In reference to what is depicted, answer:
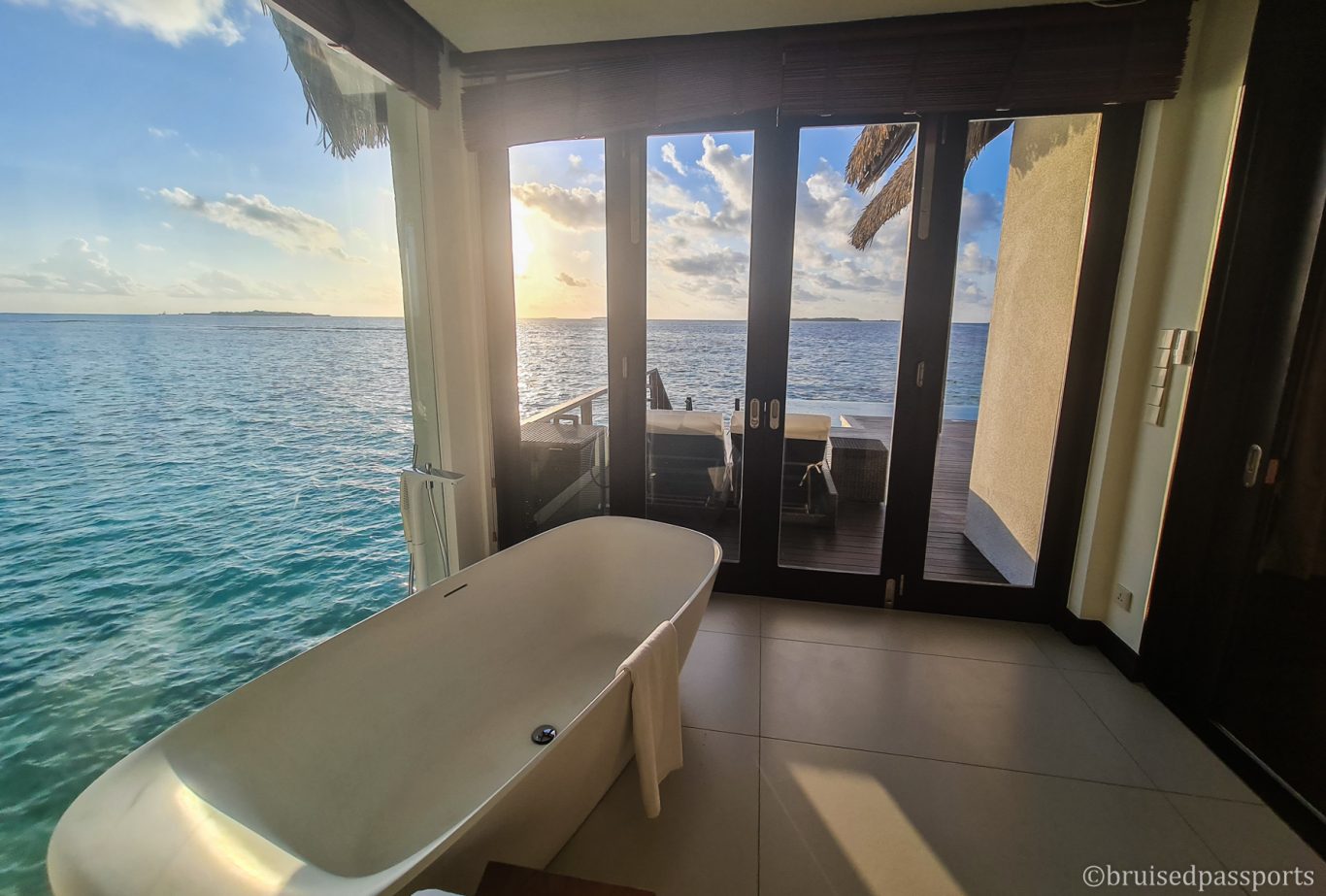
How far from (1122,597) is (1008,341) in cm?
120

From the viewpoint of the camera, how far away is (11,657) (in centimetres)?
120

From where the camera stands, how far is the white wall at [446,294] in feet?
8.25

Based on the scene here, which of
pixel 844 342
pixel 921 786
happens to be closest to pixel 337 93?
pixel 844 342

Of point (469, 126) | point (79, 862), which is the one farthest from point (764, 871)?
point (469, 126)

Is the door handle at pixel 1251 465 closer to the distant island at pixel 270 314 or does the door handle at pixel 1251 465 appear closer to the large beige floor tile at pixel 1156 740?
the large beige floor tile at pixel 1156 740

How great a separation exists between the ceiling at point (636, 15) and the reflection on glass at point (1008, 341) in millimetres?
563

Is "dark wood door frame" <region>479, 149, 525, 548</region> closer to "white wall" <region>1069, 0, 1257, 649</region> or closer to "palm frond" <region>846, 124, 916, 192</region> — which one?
"palm frond" <region>846, 124, 916, 192</region>

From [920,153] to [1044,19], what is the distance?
1.85 ft

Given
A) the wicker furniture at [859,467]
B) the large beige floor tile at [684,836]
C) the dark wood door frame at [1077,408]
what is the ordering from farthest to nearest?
the wicker furniture at [859,467]
the dark wood door frame at [1077,408]
the large beige floor tile at [684,836]

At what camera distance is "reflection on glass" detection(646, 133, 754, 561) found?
2.66 metres

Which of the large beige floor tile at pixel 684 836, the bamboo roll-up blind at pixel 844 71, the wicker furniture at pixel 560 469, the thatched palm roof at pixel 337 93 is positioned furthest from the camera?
the wicker furniture at pixel 560 469

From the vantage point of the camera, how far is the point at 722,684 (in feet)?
7.37

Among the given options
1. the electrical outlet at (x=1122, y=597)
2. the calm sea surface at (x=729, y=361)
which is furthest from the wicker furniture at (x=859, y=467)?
the electrical outlet at (x=1122, y=597)

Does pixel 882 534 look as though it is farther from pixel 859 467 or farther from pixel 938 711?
pixel 938 711
